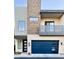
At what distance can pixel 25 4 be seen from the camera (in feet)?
40.1

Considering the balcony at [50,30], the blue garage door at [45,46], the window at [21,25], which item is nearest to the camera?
the balcony at [50,30]

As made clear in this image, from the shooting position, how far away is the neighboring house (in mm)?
12148

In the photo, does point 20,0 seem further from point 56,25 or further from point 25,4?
point 56,25

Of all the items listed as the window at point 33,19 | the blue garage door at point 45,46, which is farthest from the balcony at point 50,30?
the blue garage door at point 45,46

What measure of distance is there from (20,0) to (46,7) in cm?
203

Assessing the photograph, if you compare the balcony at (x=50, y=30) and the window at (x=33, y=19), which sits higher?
the window at (x=33, y=19)

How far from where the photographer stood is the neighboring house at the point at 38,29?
39.9 ft

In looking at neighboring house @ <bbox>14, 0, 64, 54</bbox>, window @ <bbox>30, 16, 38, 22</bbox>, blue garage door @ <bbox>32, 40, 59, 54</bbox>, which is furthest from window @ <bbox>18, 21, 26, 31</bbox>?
blue garage door @ <bbox>32, 40, 59, 54</bbox>

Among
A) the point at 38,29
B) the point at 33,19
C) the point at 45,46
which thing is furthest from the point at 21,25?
the point at 45,46

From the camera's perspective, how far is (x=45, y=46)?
12859 mm

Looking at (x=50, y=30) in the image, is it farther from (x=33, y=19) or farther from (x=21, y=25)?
(x=21, y=25)

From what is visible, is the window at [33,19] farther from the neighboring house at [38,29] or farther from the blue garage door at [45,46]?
the blue garage door at [45,46]

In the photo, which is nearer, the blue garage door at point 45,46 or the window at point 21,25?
the window at point 21,25
